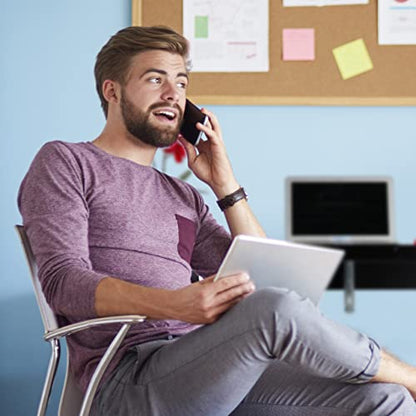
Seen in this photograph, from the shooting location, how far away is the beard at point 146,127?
1.81m

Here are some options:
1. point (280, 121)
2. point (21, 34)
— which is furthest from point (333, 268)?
point (21, 34)

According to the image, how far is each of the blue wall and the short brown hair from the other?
80 centimetres

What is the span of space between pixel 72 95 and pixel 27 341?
819 millimetres

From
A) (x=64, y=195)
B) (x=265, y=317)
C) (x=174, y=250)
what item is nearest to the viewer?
(x=265, y=317)

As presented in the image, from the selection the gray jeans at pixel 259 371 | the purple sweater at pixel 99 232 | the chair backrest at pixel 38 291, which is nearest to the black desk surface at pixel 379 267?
the gray jeans at pixel 259 371

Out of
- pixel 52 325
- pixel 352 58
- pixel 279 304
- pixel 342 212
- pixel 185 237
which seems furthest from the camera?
pixel 352 58

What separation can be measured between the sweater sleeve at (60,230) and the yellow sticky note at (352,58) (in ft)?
4.25

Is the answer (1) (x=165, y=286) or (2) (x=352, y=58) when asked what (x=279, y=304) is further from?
(2) (x=352, y=58)

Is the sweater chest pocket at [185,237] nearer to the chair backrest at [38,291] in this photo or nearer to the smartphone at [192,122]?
the smartphone at [192,122]

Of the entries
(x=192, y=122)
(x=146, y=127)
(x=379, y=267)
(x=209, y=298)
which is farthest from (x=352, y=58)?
(x=209, y=298)

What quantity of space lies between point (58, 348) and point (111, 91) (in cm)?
66

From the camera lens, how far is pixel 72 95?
106 inches

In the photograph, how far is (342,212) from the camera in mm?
1994

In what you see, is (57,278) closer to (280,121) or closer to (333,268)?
(333,268)
